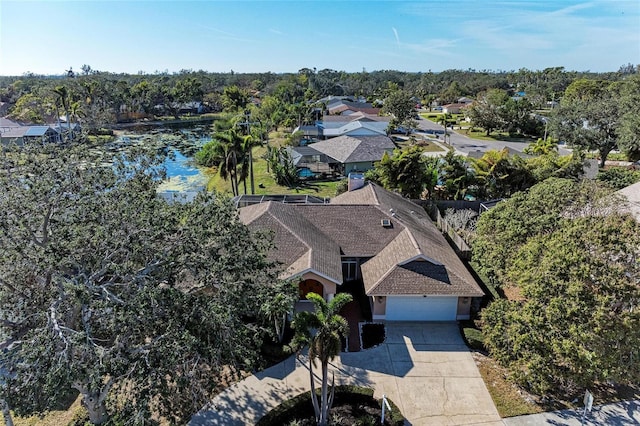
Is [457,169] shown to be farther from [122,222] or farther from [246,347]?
[122,222]

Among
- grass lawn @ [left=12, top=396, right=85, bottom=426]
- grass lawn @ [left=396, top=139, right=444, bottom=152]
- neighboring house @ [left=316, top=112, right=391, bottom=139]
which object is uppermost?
neighboring house @ [left=316, top=112, right=391, bottom=139]

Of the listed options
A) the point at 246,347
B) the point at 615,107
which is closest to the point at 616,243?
the point at 246,347

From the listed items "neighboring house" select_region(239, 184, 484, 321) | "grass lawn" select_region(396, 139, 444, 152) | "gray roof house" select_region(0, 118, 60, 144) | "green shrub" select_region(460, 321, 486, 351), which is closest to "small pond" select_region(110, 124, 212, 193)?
"neighboring house" select_region(239, 184, 484, 321)

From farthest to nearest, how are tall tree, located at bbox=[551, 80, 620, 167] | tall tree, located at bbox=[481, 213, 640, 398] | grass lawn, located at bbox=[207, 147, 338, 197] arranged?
tall tree, located at bbox=[551, 80, 620, 167], grass lawn, located at bbox=[207, 147, 338, 197], tall tree, located at bbox=[481, 213, 640, 398]

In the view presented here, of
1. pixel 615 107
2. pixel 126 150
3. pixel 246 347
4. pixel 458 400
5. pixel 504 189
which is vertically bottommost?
pixel 458 400

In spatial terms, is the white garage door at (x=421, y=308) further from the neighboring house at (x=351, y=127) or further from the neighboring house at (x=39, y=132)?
the neighboring house at (x=39, y=132)

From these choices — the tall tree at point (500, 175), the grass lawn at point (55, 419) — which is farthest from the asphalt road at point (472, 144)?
the grass lawn at point (55, 419)

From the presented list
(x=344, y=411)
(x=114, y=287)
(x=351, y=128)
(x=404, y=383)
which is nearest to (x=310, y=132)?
(x=351, y=128)

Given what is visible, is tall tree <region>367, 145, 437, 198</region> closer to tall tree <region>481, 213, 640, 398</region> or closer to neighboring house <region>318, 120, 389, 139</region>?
tall tree <region>481, 213, 640, 398</region>
